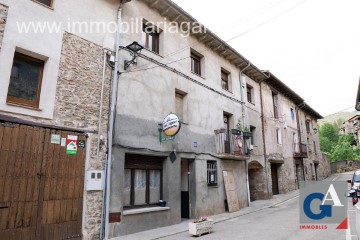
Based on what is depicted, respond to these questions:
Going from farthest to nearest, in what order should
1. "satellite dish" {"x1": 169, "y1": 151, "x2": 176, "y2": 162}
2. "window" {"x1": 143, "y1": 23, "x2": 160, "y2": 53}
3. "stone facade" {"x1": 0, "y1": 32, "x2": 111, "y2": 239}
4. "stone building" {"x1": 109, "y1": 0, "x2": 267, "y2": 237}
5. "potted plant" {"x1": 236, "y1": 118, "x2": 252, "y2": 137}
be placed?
"potted plant" {"x1": 236, "y1": 118, "x2": 252, "y2": 137}
"window" {"x1": 143, "y1": 23, "x2": 160, "y2": 53}
"satellite dish" {"x1": 169, "y1": 151, "x2": 176, "y2": 162}
"stone building" {"x1": 109, "y1": 0, "x2": 267, "y2": 237}
"stone facade" {"x1": 0, "y1": 32, "x2": 111, "y2": 239}

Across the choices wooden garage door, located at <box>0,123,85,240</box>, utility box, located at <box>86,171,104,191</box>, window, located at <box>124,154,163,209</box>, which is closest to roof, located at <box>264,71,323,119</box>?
window, located at <box>124,154,163,209</box>

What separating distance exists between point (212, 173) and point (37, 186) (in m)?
7.64

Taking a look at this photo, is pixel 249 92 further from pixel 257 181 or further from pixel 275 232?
pixel 275 232

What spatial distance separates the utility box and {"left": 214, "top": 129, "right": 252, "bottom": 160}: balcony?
6217 mm

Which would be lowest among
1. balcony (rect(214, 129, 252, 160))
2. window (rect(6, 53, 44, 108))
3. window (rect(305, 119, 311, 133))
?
balcony (rect(214, 129, 252, 160))

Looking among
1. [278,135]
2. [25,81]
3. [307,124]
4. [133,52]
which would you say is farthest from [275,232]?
[307,124]

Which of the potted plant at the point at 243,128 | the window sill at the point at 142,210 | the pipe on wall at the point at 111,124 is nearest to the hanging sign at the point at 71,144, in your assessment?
the pipe on wall at the point at 111,124

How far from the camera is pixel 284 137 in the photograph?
20.3 metres

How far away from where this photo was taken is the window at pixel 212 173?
454 inches

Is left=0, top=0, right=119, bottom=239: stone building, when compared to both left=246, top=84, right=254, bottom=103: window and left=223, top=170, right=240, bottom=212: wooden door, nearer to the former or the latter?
left=223, top=170, right=240, bottom=212: wooden door

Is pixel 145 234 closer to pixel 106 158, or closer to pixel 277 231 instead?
pixel 106 158

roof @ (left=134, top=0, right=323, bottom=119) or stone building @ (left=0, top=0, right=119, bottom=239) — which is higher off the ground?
roof @ (left=134, top=0, right=323, bottom=119)

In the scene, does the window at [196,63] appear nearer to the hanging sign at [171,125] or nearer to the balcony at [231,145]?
the balcony at [231,145]

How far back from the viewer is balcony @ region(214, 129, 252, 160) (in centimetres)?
1211
